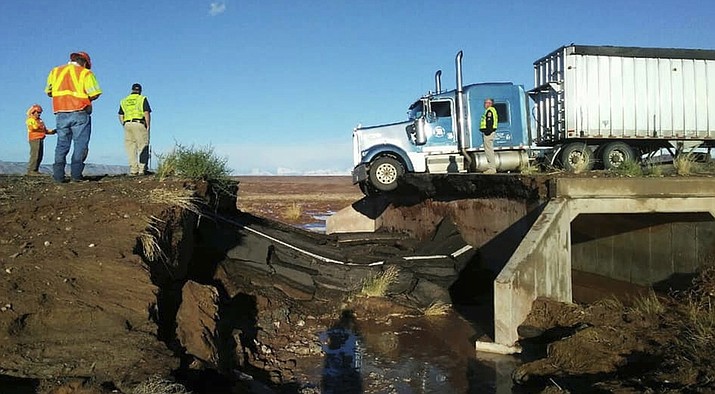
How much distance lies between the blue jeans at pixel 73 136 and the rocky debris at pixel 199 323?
132 inches

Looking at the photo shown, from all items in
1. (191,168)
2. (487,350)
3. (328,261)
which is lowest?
(487,350)

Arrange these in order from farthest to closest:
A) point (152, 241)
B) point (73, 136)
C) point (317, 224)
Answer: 1. point (317, 224)
2. point (73, 136)
3. point (152, 241)

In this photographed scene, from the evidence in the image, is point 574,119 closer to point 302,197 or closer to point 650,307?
point 650,307

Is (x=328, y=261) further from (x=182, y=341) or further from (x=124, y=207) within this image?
(x=182, y=341)

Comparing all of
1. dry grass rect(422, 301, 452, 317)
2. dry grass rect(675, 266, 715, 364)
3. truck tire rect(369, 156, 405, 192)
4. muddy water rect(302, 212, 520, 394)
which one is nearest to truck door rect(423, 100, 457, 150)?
truck tire rect(369, 156, 405, 192)

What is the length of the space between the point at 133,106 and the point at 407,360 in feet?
21.6

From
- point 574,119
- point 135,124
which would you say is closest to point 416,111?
point 574,119

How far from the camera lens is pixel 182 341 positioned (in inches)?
243

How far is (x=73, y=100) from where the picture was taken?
8844mm

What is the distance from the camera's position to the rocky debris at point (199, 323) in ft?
20.5

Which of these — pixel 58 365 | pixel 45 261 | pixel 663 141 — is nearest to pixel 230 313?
pixel 45 261

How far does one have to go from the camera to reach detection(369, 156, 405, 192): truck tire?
15.9 meters

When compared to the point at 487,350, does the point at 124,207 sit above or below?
above

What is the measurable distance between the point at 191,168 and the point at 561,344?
6929 mm
